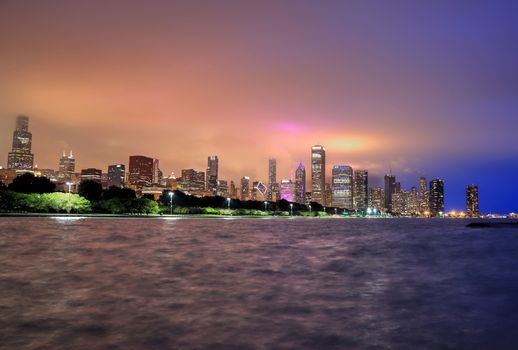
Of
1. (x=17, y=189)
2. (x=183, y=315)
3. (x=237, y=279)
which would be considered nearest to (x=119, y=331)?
(x=183, y=315)

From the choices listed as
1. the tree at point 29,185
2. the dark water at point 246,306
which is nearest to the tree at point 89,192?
the tree at point 29,185

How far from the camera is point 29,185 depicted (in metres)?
160

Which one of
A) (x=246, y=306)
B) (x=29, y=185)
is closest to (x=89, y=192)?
(x=29, y=185)

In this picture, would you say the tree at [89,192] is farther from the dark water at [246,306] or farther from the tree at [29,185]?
the dark water at [246,306]

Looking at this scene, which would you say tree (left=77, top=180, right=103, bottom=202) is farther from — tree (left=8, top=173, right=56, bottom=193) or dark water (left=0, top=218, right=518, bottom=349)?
dark water (left=0, top=218, right=518, bottom=349)

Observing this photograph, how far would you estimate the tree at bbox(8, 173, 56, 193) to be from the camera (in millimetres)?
158000

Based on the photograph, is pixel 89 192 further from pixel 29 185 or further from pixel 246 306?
pixel 246 306

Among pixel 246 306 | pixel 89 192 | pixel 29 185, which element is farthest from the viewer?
pixel 89 192

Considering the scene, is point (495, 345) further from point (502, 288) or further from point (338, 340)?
point (502, 288)

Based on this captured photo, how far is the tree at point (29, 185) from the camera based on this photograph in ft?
518

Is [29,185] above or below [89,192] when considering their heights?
above

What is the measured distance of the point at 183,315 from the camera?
13.8 metres

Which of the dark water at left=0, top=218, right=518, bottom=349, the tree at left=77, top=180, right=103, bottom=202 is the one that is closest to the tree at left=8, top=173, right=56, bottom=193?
the tree at left=77, top=180, right=103, bottom=202

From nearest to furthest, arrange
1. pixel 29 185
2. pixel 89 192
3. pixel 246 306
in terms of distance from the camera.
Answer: pixel 246 306, pixel 29 185, pixel 89 192
